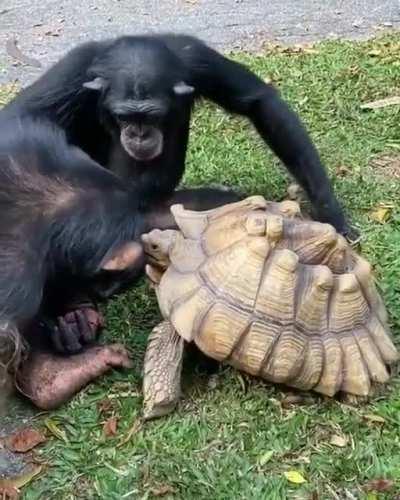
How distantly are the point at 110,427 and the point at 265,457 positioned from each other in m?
0.57

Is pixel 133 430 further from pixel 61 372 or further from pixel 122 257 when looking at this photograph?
pixel 122 257

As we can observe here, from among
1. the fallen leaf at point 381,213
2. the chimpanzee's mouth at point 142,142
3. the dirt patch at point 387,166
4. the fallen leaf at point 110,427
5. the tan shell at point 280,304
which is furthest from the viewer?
the dirt patch at point 387,166

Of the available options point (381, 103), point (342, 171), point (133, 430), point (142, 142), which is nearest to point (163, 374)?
point (133, 430)

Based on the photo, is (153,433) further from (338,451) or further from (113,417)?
(338,451)

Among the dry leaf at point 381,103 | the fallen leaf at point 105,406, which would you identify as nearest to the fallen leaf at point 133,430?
the fallen leaf at point 105,406

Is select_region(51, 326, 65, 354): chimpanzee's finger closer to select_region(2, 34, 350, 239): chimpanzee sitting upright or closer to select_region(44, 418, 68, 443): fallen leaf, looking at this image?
select_region(44, 418, 68, 443): fallen leaf

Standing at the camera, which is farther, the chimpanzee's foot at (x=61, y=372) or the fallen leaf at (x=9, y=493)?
the chimpanzee's foot at (x=61, y=372)

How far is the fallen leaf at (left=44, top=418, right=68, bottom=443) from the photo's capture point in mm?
3467

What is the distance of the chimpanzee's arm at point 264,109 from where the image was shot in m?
4.66

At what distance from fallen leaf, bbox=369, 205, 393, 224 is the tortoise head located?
1.34 meters

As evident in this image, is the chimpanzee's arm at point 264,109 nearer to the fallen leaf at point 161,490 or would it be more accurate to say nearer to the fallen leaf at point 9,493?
the fallen leaf at point 161,490

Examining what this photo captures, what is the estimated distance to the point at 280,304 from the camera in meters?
3.37

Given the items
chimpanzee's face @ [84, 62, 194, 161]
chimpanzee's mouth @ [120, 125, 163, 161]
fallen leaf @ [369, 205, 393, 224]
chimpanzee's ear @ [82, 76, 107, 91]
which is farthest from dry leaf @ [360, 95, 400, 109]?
chimpanzee's ear @ [82, 76, 107, 91]

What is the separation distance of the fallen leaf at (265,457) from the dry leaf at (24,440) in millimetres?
767
